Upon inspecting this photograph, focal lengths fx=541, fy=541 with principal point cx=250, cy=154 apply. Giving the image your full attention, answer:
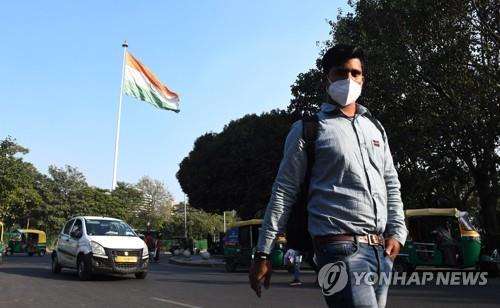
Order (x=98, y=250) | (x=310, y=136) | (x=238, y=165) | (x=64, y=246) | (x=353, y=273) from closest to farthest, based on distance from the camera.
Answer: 1. (x=353, y=273)
2. (x=310, y=136)
3. (x=98, y=250)
4. (x=64, y=246)
5. (x=238, y=165)

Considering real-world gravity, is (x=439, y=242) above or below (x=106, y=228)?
below

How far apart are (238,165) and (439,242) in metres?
27.2

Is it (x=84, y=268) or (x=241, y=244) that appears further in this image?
(x=241, y=244)

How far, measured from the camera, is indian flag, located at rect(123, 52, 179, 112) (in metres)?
31.1

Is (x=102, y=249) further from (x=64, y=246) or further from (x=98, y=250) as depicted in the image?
(x=64, y=246)

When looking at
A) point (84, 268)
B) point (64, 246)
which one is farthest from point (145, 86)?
point (84, 268)

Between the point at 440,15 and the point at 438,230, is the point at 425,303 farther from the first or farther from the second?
the point at 440,15

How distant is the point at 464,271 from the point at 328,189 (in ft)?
48.5

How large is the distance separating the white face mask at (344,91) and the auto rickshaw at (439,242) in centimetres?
1319

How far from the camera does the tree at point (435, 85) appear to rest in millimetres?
21031

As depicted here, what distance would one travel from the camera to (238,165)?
41531mm

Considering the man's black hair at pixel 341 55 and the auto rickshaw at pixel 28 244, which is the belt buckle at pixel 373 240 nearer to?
the man's black hair at pixel 341 55

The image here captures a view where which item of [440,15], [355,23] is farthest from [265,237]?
[355,23]

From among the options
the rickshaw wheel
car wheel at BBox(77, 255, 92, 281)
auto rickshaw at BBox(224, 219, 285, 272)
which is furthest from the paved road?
the rickshaw wheel
